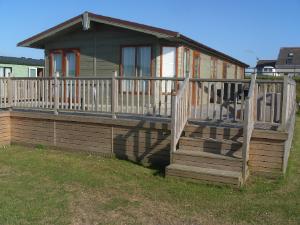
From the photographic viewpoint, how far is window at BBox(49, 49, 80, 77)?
1226 cm

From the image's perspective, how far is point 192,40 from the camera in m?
10.8

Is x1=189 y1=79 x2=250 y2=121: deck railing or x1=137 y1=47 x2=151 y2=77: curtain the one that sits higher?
x1=137 y1=47 x2=151 y2=77: curtain

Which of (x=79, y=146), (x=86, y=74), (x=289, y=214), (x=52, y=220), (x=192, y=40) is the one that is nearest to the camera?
(x=52, y=220)

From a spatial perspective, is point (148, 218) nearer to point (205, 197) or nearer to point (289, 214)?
point (205, 197)

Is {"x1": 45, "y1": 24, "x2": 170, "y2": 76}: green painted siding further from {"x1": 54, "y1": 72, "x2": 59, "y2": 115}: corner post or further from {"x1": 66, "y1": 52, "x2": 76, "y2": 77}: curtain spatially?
{"x1": 54, "y1": 72, "x2": 59, "y2": 115}: corner post

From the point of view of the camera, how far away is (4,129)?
30.0 ft

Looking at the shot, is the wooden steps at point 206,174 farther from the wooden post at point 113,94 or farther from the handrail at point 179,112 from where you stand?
the wooden post at point 113,94

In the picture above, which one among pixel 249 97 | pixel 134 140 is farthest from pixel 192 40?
pixel 249 97

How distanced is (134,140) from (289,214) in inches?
142

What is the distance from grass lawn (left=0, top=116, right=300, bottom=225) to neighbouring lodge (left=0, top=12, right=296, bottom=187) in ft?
1.23

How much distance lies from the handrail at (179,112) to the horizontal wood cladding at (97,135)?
1.59 ft

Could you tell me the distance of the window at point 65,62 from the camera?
12.3 m

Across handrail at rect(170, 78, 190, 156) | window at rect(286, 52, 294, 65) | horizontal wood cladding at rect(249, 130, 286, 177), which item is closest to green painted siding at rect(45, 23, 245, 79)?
handrail at rect(170, 78, 190, 156)

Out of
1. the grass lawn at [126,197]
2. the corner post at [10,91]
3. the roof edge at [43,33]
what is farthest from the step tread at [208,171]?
the roof edge at [43,33]
